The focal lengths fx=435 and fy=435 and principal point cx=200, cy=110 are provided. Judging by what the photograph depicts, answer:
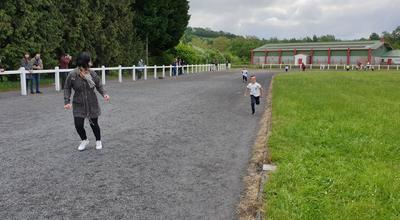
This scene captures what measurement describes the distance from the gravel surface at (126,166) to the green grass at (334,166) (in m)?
0.61

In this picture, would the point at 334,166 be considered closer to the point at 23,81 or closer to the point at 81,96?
the point at 81,96

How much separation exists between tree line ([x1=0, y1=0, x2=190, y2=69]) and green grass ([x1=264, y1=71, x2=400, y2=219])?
15290 millimetres

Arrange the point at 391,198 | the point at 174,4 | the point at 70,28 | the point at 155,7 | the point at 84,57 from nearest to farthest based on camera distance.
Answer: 1. the point at 391,198
2. the point at 84,57
3. the point at 70,28
4. the point at 155,7
5. the point at 174,4

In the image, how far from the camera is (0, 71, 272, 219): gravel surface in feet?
15.9

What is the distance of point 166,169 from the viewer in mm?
6484

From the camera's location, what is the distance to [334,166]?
659 cm

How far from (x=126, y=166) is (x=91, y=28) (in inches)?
994

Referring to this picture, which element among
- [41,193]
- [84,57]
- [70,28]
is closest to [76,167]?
[41,193]

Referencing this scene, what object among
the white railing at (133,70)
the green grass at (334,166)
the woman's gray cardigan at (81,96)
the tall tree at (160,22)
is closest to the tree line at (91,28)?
the tall tree at (160,22)

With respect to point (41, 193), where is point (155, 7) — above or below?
above

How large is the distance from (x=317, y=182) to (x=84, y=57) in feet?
13.8

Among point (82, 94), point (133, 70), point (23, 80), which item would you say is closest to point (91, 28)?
point (133, 70)

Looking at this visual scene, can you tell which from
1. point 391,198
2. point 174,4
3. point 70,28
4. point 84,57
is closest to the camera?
point 391,198

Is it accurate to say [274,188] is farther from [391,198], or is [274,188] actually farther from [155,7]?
[155,7]
